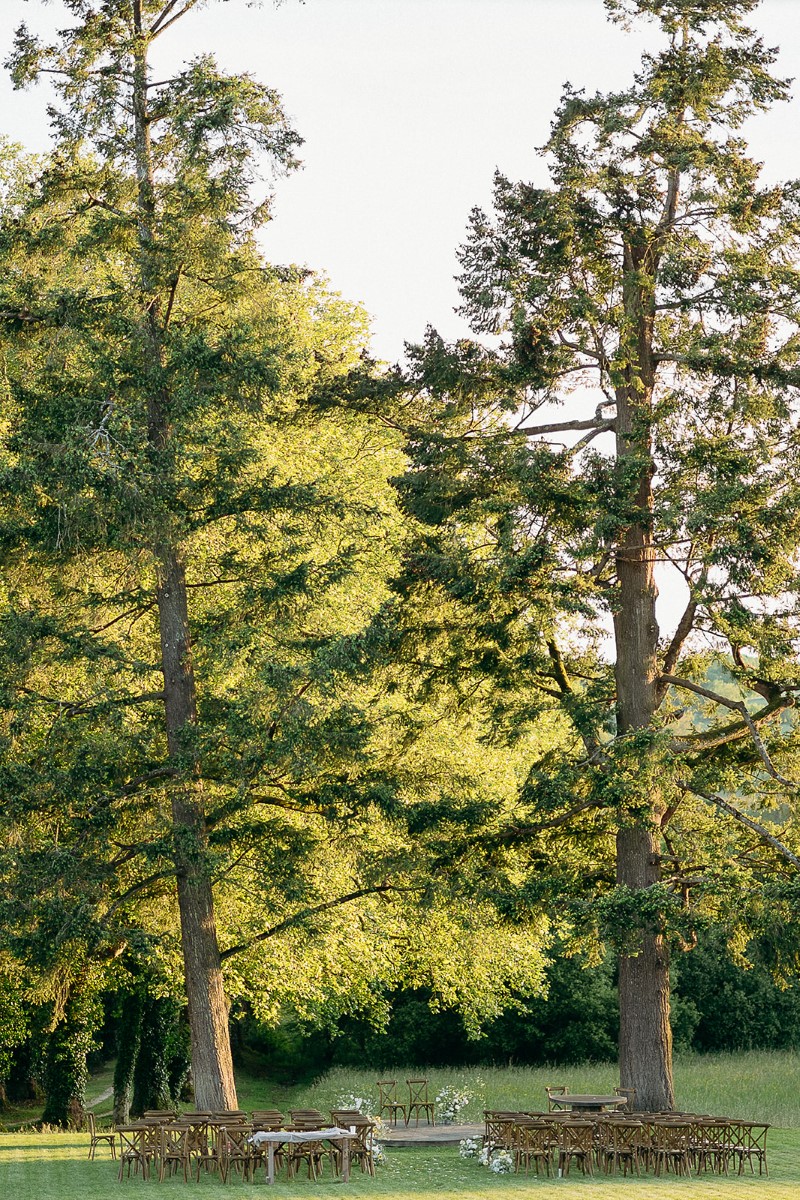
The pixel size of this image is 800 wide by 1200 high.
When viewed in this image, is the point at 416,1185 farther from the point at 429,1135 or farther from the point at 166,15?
the point at 166,15

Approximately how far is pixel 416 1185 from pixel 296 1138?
142cm

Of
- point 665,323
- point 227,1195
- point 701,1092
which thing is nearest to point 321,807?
point 227,1195

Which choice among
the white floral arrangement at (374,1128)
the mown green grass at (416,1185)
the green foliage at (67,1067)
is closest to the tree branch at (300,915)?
the white floral arrangement at (374,1128)

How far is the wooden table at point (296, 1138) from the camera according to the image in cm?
1448

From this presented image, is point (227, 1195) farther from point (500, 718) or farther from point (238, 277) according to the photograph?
point (238, 277)

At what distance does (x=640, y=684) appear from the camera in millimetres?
17438

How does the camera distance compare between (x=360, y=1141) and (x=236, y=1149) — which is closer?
(x=236, y=1149)

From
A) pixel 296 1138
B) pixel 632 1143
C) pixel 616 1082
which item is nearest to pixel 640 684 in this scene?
pixel 632 1143

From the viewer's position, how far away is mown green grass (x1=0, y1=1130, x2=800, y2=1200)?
532 inches

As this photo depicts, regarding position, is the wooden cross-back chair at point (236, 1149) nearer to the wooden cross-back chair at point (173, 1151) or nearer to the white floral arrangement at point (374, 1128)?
the wooden cross-back chair at point (173, 1151)

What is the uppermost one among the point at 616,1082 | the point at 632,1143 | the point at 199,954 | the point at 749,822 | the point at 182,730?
the point at 182,730

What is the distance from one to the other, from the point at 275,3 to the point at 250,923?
43.8 ft

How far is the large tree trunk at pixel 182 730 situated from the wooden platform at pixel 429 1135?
10.2 feet

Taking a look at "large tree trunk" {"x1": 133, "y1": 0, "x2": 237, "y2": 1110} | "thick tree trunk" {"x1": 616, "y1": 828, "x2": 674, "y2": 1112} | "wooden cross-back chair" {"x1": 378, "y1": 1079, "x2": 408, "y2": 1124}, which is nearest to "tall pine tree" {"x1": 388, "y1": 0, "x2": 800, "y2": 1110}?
"thick tree trunk" {"x1": 616, "y1": 828, "x2": 674, "y2": 1112}
